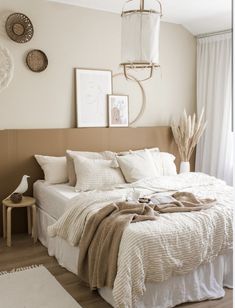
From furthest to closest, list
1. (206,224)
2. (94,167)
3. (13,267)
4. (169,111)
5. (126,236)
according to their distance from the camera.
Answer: (169,111) < (94,167) < (13,267) < (206,224) < (126,236)

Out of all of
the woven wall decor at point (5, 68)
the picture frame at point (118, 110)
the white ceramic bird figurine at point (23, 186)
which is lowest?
the white ceramic bird figurine at point (23, 186)

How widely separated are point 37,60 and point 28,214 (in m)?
1.69

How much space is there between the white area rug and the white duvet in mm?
358

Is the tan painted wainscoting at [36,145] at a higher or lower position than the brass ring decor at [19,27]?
lower

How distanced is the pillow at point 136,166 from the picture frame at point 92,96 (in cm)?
67

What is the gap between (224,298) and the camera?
2.68 m

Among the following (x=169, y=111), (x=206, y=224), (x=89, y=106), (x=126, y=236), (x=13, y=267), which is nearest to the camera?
(x=126, y=236)

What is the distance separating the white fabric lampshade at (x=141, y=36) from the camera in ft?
8.40

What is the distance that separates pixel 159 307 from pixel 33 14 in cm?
321

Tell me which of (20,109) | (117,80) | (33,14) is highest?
(33,14)

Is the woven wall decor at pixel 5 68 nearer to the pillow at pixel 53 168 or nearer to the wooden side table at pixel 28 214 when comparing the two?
the pillow at pixel 53 168

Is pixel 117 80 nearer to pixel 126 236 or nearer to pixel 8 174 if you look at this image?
pixel 8 174

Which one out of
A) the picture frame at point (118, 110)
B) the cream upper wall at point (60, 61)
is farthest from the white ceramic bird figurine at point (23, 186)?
the picture frame at point (118, 110)

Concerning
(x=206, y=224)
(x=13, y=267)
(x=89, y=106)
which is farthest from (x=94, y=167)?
(x=206, y=224)
